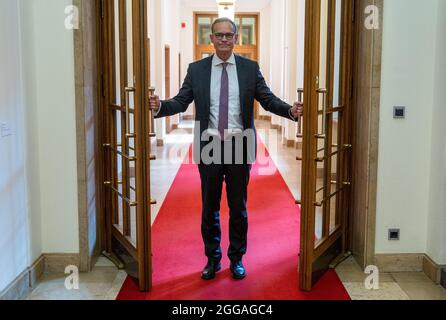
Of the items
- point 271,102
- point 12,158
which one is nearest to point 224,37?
point 271,102

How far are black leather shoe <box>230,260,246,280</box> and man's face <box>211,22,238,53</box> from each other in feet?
5.08

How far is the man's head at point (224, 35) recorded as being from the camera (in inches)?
149

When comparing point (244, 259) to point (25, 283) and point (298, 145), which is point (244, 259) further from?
point (298, 145)

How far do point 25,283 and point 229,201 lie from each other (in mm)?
1508

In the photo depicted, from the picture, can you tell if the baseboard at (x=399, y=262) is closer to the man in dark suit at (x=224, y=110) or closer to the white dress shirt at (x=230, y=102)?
the man in dark suit at (x=224, y=110)

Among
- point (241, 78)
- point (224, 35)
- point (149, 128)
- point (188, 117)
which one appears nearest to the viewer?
point (149, 128)

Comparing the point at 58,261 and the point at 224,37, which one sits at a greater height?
the point at 224,37

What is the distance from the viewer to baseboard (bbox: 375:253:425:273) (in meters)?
4.21

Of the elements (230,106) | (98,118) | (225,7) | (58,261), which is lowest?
(58,261)

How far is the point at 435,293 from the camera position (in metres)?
3.82

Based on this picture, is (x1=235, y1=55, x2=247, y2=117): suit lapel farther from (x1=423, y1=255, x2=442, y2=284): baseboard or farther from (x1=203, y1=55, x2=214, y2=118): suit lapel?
(x1=423, y1=255, x2=442, y2=284): baseboard

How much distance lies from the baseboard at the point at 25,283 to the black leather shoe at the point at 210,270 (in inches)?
46.8

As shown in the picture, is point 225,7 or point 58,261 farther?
point 225,7

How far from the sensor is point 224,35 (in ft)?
12.5
